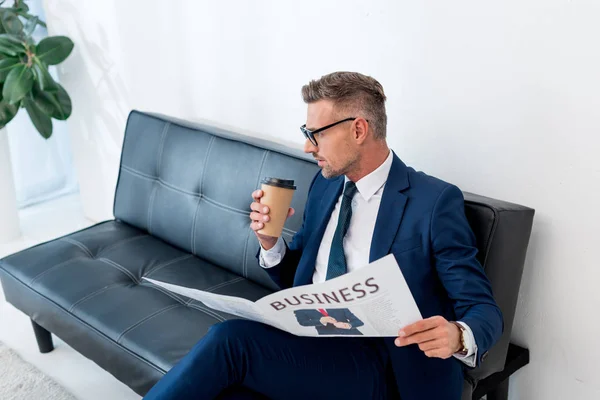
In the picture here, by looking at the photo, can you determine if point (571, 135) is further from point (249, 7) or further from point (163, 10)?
point (163, 10)

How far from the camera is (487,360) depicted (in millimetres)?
Answer: 1604

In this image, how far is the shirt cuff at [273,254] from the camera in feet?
5.45

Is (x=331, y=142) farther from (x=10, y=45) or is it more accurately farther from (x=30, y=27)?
(x=30, y=27)

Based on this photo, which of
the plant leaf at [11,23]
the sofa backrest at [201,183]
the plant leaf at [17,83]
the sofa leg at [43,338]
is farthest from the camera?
the plant leaf at [11,23]

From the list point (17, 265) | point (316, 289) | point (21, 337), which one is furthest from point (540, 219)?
point (21, 337)

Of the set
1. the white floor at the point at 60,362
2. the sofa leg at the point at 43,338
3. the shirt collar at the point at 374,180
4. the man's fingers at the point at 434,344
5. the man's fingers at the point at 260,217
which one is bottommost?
the white floor at the point at 60,362

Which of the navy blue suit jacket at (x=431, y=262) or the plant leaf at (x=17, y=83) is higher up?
the plant leaf at (x=17, y=83)

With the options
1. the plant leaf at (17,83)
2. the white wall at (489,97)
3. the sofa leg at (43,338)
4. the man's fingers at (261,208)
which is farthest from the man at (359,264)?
the plant leaf at (17,83)

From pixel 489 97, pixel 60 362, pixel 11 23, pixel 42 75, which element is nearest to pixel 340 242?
pixel 489 97

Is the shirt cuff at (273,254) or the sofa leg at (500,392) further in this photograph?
the sofa leg at (500,392)

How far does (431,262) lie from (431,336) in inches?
10.7

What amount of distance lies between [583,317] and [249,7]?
140 centimetres

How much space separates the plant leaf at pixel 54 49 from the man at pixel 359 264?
1691mm

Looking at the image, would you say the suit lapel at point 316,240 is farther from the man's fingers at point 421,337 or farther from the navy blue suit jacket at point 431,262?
the man's fingers at point 421,337
